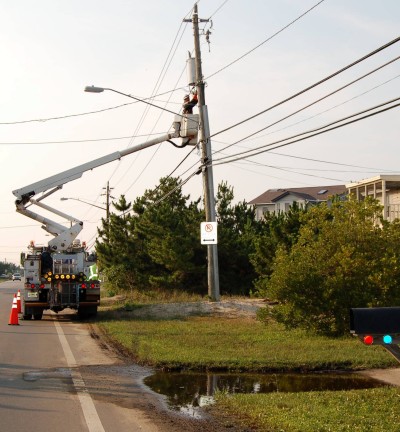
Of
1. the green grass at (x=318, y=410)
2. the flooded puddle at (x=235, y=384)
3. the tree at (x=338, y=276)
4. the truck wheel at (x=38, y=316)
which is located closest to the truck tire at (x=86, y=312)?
the truck wheel at (x=38, y=316)

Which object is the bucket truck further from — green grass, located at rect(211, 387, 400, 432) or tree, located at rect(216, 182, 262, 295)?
green grass, located at rect(211, 387, 400, 432)

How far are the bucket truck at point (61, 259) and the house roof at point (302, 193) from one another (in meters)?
48.8

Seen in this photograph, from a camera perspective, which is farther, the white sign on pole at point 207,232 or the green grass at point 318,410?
the white sign on pole at point 207,232

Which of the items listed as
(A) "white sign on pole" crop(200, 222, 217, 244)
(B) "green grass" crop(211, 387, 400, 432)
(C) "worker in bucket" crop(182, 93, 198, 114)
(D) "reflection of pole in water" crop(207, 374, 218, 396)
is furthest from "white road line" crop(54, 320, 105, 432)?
(C) "worker in bucket" crop(182, 93, 198, 114)

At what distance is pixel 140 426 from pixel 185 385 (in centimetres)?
321

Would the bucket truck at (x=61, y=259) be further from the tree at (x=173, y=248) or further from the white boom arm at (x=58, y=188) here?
the tree at (x=173, y=248)

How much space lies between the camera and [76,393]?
1056 centimetres

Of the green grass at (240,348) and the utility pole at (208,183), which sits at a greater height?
the utility pole at (208,183)

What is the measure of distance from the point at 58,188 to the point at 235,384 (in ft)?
59.6

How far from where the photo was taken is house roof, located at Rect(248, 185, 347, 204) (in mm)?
76125

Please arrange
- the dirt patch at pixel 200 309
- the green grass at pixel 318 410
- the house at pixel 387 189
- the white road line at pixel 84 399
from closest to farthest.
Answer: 1. the green grass at pixel 318 410
2. the white road line at pixel 84 399
3. the dirt patch at pixel 200 309
4. the house at pixel 387 189

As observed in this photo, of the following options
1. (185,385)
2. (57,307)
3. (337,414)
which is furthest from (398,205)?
(337,414)

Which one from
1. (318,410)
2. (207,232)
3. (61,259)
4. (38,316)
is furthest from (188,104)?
(318,410)

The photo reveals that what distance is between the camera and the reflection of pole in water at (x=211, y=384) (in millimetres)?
10940
